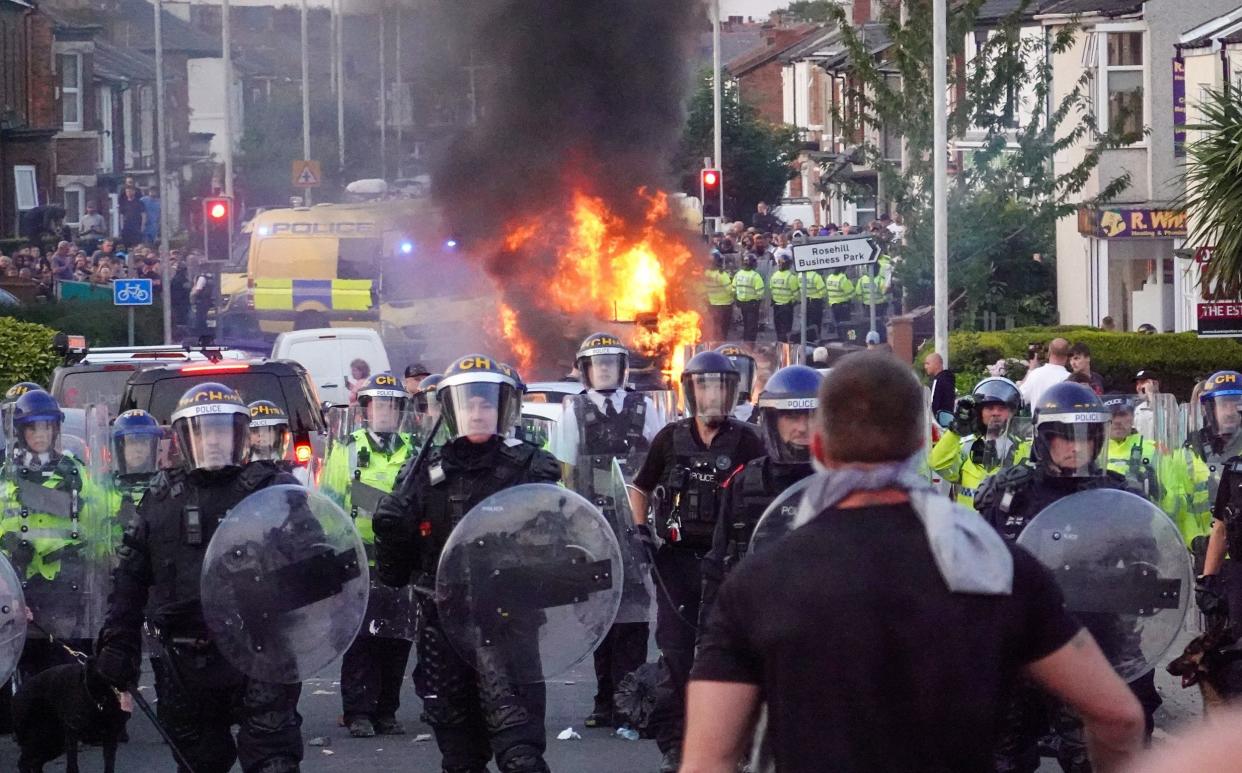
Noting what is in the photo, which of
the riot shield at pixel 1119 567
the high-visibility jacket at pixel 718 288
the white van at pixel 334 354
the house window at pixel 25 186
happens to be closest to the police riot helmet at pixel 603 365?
the riot shield at pixel 1119 567

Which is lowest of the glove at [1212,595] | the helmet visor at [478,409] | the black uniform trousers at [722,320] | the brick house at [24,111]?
the glove at [1212,595]

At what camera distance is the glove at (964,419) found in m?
8.66

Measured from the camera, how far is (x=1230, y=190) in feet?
44.0

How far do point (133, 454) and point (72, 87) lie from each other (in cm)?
4367

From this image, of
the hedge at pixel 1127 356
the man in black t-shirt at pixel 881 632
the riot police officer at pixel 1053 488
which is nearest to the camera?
the man in black t-shirt at pixel 881 632

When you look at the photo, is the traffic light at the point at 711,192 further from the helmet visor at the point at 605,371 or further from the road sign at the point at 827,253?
the helmet visor at the point at 605,371

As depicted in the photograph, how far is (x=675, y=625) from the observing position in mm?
7770

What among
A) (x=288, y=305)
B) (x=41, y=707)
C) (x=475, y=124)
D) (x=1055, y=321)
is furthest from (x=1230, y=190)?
(x=1055, y=321)

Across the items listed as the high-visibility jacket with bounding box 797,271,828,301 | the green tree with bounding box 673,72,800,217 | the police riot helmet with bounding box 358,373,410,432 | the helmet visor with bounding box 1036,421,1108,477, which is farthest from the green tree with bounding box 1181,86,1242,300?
the green tree with bounding box 673,72,800,217

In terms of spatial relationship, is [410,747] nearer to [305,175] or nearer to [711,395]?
[711,395]

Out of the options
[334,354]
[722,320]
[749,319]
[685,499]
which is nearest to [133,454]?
[685,499]

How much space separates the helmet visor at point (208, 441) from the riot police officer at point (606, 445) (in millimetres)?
2844

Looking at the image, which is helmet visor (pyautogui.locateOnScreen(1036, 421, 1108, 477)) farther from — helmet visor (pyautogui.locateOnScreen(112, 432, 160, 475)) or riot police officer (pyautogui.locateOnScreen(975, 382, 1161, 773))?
helmet visor (pyautogui.locateOnScreen(112, 432, 160, 475))

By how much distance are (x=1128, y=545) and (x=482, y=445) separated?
2088 millimetres
